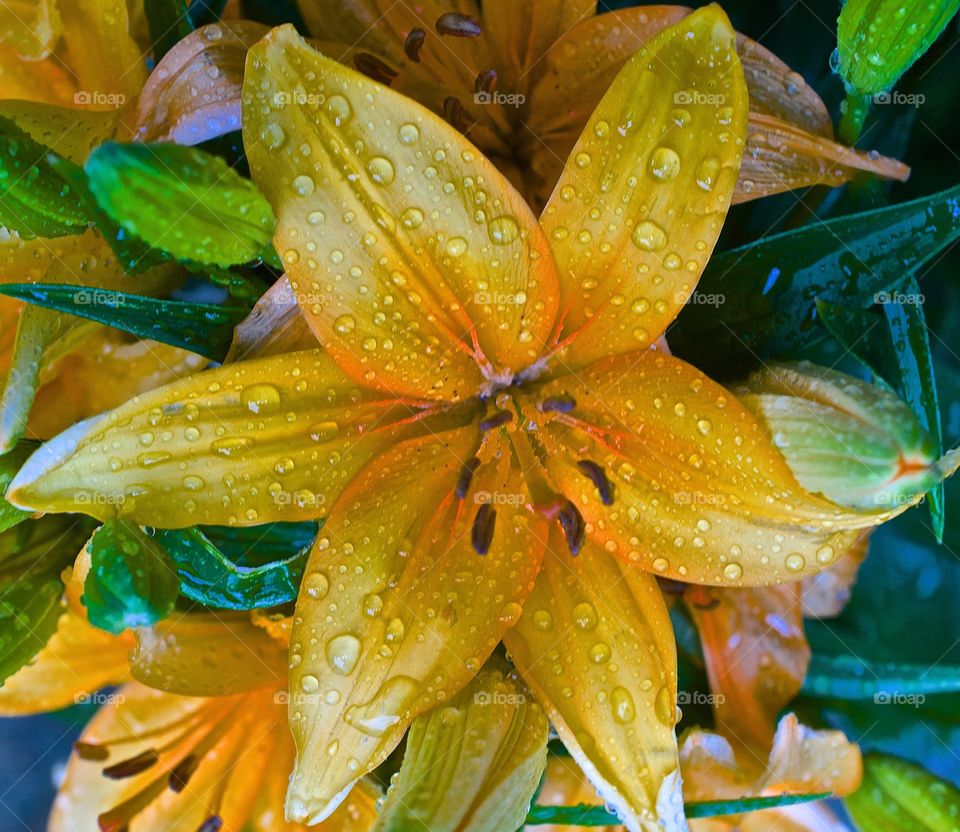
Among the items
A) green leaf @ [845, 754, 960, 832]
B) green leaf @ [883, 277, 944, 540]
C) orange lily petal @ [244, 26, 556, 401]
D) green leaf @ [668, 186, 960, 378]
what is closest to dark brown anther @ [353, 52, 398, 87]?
orange lily petal @ [244, 26, 556, 401]

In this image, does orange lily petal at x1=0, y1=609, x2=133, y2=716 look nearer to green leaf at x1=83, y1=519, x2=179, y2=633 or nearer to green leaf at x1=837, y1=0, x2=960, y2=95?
green leaf at x1=83, y1=519, x2=179, y2=633

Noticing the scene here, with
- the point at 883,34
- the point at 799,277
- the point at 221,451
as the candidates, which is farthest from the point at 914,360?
the point at 221,451

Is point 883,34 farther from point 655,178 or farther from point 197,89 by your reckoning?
point 197,89

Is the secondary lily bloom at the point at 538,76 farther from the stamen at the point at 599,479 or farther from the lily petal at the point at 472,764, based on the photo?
the lily petal at the point at 472,764

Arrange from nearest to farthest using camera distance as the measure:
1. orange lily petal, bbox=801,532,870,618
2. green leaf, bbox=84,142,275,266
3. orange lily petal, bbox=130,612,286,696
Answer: green leaf, bbox=84,142,275,266
orange lily petal, bbox=130,612,286,696
orange lily petal, bbox=801,532,870,618

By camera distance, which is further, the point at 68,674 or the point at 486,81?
the point at 68,674
